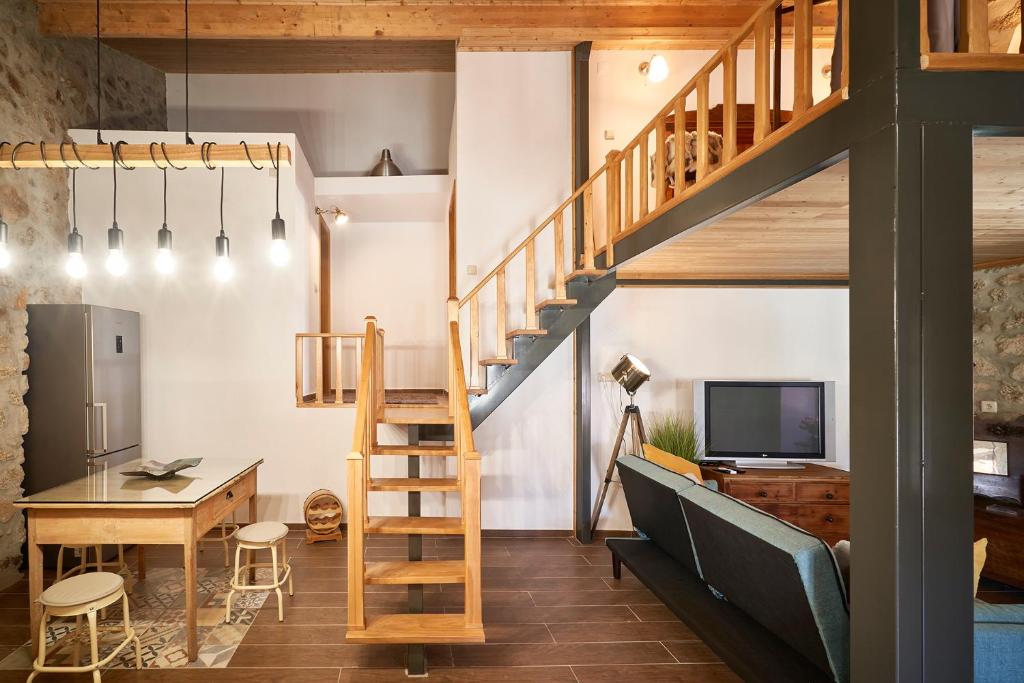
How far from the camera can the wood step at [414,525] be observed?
3.24m

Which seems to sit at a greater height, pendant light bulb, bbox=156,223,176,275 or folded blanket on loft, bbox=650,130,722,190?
folded blanket on loft, bbox=650,130,722,190

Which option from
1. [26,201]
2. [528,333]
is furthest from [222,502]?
[26,201]

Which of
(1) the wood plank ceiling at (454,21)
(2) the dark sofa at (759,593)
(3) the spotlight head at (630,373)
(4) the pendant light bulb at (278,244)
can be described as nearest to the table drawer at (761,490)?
(3) the spotlight head at (630,373)

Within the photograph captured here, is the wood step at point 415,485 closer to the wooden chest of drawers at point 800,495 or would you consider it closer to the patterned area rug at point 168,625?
the patterned area rug at point 168,625

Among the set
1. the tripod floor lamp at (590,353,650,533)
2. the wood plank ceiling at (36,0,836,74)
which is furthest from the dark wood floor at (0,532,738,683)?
the wood plank ceiling at (36,0,836,74)

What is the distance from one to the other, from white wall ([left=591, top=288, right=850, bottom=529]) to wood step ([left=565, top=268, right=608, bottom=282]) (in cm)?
106

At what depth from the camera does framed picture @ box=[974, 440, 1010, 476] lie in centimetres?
423

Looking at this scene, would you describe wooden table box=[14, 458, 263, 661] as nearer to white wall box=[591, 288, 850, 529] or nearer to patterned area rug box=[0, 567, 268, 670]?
patterned area rug box=[0, 567, 268, 670]

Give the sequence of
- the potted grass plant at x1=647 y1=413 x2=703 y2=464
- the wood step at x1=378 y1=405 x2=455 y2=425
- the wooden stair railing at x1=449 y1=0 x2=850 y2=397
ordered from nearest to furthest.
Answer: the wooden stair railing at x1=449 y1=0 x2=850 y2=397 < the wood step at x1=378 y1=405 x2=455 y2=425 < the potted grass plant at x1=647 y1=413 x2=703 y2=464

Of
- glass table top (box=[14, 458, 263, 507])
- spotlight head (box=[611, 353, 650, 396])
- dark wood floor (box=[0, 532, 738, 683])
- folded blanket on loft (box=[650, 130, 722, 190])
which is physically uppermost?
folded blanket on loft (box=[650, 130, 722, 190])

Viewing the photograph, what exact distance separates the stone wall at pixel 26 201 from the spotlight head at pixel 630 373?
15.3 ft

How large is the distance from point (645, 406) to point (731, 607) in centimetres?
275

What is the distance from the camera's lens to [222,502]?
3684 mm

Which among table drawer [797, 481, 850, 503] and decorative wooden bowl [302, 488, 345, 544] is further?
decorative wooden bowl [302, 488, 345, 544]
